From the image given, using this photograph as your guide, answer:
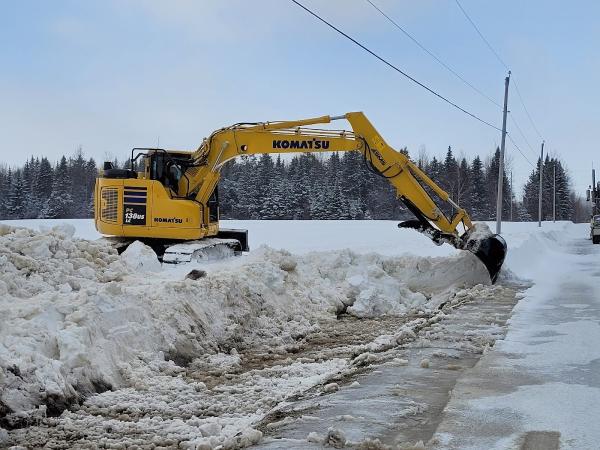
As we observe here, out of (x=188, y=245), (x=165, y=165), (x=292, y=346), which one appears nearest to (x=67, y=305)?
(x=292, y=346)

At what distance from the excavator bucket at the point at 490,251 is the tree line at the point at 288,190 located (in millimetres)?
54235

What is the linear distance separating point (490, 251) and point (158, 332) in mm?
9078

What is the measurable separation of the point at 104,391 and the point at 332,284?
7.05 metres

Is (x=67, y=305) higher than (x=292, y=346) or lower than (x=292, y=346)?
higher

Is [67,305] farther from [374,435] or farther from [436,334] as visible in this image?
[436,334]

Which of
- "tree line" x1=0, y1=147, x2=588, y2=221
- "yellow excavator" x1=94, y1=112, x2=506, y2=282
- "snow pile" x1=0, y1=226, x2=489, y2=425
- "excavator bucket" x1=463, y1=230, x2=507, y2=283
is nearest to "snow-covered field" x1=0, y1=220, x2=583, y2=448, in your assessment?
"snow pile" x1=0, y1=226, x2=489, y2=425

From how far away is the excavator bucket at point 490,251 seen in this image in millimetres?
13969

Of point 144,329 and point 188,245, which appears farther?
point 188,245

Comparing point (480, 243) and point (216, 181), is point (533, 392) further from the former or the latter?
point (216, 181)

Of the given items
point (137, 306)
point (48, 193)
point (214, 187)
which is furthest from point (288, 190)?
point (137, 306)

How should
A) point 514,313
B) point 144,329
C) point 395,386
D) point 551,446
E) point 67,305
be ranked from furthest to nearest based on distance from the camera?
point 514,313, point 144,329, point 67,305, point 395,386, point 551,446

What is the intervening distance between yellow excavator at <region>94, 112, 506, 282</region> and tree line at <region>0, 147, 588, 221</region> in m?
54.0

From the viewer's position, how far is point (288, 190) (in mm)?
75688

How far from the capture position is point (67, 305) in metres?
6.48
